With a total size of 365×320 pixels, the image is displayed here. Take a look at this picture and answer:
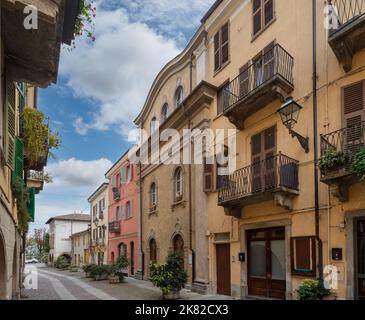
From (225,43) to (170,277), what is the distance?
391 inches

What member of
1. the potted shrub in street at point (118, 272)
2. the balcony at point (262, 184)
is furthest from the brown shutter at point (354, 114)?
the potted shrub in street at point (118, 272)

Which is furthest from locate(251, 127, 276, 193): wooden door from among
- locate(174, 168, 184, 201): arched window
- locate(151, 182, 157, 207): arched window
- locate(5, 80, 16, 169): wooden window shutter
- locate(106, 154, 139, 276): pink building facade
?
locate(106, 154, 139, 276): pink building facade

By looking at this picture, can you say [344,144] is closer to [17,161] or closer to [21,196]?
[17,161]

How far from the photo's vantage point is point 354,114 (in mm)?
10281

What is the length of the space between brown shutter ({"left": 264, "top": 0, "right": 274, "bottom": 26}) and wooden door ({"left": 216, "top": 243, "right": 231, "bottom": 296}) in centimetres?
849

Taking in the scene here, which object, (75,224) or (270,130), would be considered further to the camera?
(75,224)

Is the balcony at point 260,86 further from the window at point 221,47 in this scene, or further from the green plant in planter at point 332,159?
the green plant in planter at point 332,159

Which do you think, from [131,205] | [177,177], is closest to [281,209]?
[177,177]

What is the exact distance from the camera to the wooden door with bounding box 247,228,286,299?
1284 centimetres

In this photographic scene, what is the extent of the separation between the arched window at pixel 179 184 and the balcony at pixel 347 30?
11730 millimetres

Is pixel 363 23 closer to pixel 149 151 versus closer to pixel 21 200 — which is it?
pixel 21 200

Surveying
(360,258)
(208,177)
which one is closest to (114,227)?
(208,177)

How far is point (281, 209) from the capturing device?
12.7 m

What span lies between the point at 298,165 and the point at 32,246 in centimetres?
8926
